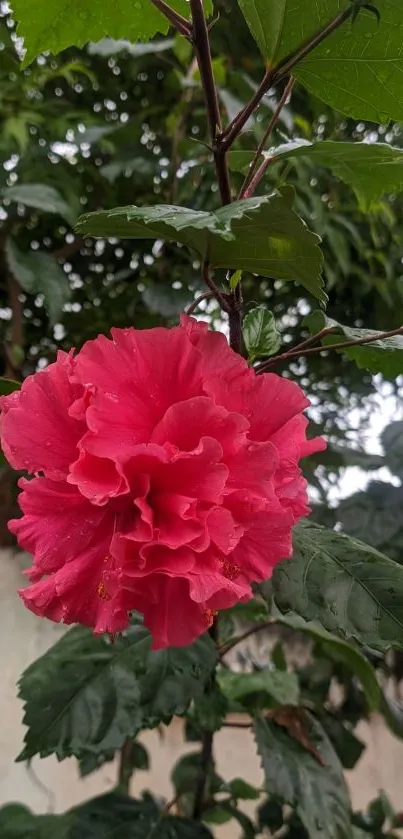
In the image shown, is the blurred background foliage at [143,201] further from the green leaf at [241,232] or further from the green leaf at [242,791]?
the green leaf at [241,232]

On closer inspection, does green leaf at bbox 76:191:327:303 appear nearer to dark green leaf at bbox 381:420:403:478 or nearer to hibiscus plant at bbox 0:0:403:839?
hibiscus plant at bbox 0:0:403:839

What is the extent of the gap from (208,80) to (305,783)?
62 cm

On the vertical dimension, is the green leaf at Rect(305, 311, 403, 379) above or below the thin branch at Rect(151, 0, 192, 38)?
below

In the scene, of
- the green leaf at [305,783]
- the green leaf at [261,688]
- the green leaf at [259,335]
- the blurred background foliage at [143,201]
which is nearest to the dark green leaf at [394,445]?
the blurred background foliage at [143,201]

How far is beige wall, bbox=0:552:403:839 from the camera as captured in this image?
112cm

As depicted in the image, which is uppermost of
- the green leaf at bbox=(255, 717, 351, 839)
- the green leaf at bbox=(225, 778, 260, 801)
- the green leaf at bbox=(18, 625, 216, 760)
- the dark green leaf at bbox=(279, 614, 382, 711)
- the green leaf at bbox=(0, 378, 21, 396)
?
the green leaf at bbox=(0, 378, 21, 396)

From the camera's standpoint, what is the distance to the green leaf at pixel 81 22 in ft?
1.38

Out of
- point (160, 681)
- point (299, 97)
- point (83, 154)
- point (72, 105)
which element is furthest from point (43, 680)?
point (299, 97)

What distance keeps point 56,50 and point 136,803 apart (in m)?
0.73

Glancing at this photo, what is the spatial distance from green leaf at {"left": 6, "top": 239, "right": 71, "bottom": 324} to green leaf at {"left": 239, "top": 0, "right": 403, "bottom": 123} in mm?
565

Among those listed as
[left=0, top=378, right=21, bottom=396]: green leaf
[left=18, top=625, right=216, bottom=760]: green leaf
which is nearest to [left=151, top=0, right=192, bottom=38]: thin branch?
[left=0, top=378, right=21, bottom=396]: green leaf

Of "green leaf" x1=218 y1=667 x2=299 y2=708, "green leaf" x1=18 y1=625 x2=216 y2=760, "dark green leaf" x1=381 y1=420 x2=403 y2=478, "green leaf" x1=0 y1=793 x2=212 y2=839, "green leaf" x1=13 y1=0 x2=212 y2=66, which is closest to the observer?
"green leaf" x1=13 y1=0 x2=212 y2=66

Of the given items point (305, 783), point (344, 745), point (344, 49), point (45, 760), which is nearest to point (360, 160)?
point (344, 49)

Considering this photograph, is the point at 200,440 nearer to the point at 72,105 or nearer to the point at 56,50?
the point at 56,50
